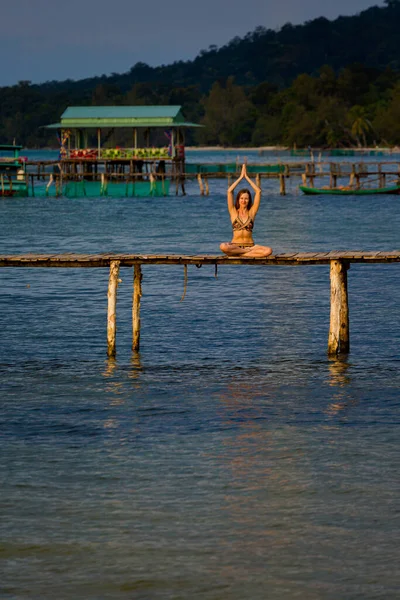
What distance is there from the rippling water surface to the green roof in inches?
2480

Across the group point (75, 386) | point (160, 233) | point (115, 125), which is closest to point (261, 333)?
point (75, 386)

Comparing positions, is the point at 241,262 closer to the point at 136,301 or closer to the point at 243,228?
the point at 243,228

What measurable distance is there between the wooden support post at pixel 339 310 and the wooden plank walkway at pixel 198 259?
1.02 ft

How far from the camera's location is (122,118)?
3716 inches

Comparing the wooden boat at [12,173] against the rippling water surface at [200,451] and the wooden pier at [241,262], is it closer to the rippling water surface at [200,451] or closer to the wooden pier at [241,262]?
the rippling water surface at [200,451]

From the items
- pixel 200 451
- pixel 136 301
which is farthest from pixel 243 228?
pixel 200 451

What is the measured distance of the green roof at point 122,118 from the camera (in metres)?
93.9

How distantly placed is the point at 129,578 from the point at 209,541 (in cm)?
119

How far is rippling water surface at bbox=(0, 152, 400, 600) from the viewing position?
37.1 ft

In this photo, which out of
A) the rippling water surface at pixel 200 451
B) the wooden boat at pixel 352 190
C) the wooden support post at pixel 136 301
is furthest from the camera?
the wooden boat at pixel 352 190

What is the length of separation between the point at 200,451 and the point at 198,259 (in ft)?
17.8

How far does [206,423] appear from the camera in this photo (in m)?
16.8

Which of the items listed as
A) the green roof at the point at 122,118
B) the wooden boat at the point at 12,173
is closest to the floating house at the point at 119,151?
the green roof at the point at 122,118

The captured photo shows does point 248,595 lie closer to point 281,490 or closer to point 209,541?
point 209,541
